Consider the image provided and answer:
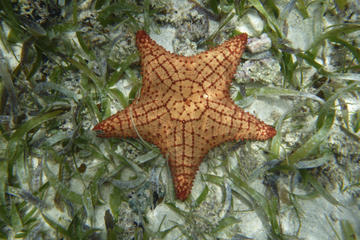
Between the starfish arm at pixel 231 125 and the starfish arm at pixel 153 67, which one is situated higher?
the starfish arm at pixel 153 67

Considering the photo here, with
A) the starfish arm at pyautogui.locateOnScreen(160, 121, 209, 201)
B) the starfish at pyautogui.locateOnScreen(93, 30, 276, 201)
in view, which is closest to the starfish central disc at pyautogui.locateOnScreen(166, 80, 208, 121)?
the starfish at pyautogui.locateOnScreen(93, 30, 276, 201)

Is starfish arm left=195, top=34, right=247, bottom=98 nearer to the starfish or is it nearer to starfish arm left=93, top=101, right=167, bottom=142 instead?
the starfish

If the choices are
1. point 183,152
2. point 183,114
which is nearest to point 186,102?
point 183,114

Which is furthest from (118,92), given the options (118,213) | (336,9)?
(336,9)

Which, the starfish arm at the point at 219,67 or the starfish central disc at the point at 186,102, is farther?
the starfish arm at the point at 219,67

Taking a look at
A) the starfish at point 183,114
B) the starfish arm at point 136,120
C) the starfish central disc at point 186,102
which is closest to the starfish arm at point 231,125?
the starfish at point 183,114

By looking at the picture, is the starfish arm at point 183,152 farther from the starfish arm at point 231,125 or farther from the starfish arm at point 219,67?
the starfish arm at point 219,67

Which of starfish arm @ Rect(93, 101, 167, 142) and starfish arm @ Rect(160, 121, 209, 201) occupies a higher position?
starfish arm @ Rect(93, 101, 167, 142)

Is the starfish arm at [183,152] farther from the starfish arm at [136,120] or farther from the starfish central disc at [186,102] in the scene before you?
the starfish arm at [136,120]

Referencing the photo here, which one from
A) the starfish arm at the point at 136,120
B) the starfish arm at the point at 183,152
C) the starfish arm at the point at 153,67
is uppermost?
the starfish arm at the point at 153,67
